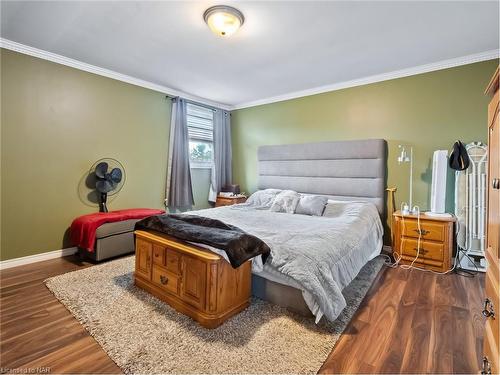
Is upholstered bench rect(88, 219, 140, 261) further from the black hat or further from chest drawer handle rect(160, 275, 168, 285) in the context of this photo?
the black hat

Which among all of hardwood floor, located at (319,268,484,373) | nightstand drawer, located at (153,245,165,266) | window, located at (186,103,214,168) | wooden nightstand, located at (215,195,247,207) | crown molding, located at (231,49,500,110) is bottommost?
hardwood floor, located at (319,268,484,373)

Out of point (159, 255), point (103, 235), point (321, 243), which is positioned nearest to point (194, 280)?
point (159, 255)

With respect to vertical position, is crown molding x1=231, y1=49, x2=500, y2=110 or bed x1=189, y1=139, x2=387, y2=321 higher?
crown molding x1=231, y1=49, x2=500, y2=110

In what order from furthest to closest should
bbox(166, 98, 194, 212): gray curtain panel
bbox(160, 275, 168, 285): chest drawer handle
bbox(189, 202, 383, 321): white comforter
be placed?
1. bbox(166, 98, 194, 212): gray curtain panel
2. bbox(160, 275, 168, 285): chest drawer handle
3. bbox(189, 202, 383, 321): white comforter

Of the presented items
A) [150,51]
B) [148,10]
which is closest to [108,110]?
[150,51]

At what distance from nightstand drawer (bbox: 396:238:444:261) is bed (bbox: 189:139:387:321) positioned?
28 cm

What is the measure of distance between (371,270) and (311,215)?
3.07 ft

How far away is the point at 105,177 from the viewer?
3.51 meters

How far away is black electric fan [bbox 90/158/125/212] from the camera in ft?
11.4

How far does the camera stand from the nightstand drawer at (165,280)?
2084mm

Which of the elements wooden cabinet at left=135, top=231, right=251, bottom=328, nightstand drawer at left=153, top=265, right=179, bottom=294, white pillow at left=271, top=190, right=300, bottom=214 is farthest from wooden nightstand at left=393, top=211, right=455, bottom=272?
nightstand drawer at left=153, top=265, right=179, bottom=294

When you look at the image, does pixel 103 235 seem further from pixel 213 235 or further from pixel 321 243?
pixel 321 243

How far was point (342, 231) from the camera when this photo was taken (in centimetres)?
244

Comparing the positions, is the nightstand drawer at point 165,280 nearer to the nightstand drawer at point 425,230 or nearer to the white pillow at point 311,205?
the white pillow at point 311,205
